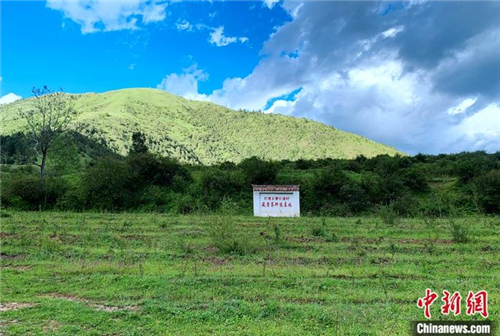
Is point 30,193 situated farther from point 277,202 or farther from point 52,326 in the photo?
point 52,326

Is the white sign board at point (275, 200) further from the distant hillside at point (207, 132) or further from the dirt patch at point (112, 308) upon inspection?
the distant hillside at point (207, 132)

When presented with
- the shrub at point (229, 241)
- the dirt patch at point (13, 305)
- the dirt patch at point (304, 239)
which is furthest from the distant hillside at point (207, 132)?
the dirt patch at point (13, 305)

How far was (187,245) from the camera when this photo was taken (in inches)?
468

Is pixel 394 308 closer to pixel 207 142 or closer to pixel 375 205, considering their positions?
pixel 375 205

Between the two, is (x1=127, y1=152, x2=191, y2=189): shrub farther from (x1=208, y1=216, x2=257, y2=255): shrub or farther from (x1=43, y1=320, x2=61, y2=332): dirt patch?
(x1=43, y1=320, x2=61, y2=332): dirt patch

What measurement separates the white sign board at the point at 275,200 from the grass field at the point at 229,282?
12.6 metres

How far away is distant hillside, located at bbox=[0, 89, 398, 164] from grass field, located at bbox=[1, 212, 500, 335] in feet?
264

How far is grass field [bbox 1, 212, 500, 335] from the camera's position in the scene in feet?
18.1

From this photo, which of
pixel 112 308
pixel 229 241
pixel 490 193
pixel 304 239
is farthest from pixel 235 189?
pixel 112 308

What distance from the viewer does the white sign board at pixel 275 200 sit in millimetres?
26328

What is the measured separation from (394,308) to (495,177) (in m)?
28.0

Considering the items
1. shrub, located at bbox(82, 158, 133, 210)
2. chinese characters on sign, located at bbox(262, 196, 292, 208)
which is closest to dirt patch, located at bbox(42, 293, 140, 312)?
chinese characters on sign, located at bbox(262, 196, 292, 208)

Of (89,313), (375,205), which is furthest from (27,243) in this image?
(375,205)

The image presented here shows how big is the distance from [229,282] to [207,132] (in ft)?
375
